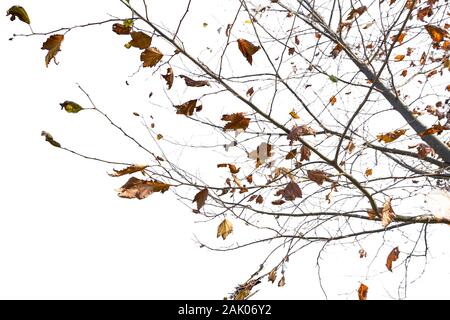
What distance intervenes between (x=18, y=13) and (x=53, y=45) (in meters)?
0.22

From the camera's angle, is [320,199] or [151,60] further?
[320,199]

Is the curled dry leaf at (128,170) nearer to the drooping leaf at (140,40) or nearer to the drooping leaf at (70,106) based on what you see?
the drooping leaf at (70,106)

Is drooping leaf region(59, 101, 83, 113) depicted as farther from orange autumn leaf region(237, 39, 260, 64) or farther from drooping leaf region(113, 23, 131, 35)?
orange autumn leaf region(237, 39, 260, 64)

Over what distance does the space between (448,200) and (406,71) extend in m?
3.07

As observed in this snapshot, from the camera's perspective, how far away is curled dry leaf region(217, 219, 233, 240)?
2.11 m

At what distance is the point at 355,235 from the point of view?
318 centimetres

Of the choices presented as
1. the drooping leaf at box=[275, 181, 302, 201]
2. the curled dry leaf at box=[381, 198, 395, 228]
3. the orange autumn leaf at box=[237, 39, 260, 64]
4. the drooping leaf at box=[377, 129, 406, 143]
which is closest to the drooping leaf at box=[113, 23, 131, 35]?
the orange autumn leaf at box=[237, 39, 260, 64]

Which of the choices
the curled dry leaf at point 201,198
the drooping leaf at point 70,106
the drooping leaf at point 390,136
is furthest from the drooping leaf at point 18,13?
the drooping leaf at point 390,136

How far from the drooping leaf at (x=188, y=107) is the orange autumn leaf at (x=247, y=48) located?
0.33m

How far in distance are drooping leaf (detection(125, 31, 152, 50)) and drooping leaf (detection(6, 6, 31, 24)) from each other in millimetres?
345

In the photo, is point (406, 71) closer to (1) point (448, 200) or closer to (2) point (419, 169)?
(2) point (419, 169)

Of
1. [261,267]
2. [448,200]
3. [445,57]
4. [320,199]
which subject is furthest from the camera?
[445,57]

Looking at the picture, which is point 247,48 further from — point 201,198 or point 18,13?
point 18,13
